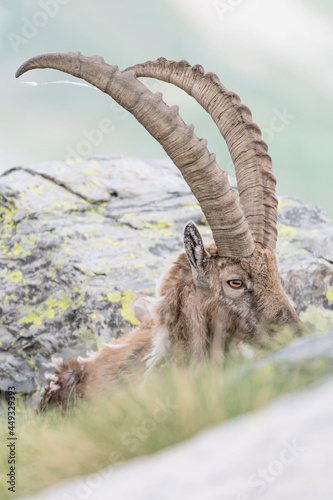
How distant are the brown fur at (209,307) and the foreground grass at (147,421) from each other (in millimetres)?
1505

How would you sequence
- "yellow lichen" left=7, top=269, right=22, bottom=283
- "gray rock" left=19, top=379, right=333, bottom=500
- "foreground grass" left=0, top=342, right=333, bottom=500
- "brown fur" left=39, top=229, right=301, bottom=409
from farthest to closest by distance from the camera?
"yellow lichen" left=7, top=269, right=22, bottom=283 < "brown fur" left=39, top=229, right=301, bottom=409 < "foreground grass" left=0, top=342, right=333, bottom=500 < "gray rock" left=19, top=379, right=333, bottom=500

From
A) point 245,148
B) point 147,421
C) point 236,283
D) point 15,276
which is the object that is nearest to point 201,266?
point 236,283

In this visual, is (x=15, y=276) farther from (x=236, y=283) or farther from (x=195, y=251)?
(x=236, y=283)

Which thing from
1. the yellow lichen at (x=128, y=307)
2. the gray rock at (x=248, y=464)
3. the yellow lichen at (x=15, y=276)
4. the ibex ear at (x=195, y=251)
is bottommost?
the yellow lichen at (x=15, y=276)

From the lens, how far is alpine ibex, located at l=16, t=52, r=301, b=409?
4836mm

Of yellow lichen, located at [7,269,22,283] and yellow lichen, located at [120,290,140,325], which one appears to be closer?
yellow lichen, located at [120,290,140,325]

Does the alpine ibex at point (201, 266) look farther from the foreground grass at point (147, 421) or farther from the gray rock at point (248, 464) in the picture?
the gray rock at point (248, 464)

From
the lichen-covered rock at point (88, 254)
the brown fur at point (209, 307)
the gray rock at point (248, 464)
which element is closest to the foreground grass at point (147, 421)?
the gray rock at point (248, 464)

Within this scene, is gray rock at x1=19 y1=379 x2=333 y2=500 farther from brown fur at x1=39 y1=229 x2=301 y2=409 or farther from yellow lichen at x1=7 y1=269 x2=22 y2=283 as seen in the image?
yellow lichen at x1=7 y1=269 x2=22 y2=283

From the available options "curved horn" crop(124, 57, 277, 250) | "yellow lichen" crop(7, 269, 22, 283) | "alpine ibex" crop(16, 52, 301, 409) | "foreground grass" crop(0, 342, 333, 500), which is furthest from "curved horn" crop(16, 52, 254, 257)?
"yellow lichen" crop(7, 269, 22, 283)

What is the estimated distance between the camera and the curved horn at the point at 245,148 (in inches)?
228

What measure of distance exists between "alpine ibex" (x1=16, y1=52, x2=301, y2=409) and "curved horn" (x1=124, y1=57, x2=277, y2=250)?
0.06ft

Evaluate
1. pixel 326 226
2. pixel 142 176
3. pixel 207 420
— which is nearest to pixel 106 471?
pixel 207 420

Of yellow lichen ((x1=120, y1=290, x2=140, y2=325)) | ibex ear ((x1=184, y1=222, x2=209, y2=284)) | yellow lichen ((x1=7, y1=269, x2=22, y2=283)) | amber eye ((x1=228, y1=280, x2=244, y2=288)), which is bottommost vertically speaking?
yellow lichen ((x1=7, y1=269, x2=22, y2=283))
